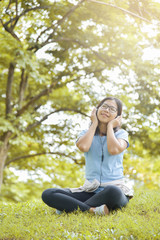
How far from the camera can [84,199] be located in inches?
172

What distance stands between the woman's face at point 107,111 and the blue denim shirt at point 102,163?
30 centimetres

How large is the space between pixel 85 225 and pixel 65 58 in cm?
727

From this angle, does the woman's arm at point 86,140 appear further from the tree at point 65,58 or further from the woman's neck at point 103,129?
the tree at point 65,58

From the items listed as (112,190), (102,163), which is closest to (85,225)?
(112,190)

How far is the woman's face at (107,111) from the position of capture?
4.51 meters

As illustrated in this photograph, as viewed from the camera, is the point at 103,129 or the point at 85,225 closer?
the point at 85,225

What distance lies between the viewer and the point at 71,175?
1452cm

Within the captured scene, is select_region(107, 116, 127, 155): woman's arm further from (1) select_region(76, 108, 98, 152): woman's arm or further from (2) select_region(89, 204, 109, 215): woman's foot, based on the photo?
(2) select_region(89, 204, 109, 215): woman's foot

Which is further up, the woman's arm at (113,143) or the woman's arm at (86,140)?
the woman's arm at (113,143)

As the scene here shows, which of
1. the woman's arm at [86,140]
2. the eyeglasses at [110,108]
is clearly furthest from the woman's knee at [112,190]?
the eyeglasses at [110,108]

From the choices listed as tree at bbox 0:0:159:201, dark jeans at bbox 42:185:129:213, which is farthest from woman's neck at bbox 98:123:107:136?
tree at bbox 0:0:159:201

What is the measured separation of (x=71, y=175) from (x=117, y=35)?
7146mm

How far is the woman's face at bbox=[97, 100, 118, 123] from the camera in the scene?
14.8 feet

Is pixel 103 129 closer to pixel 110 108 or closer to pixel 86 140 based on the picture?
pixel 110 108
